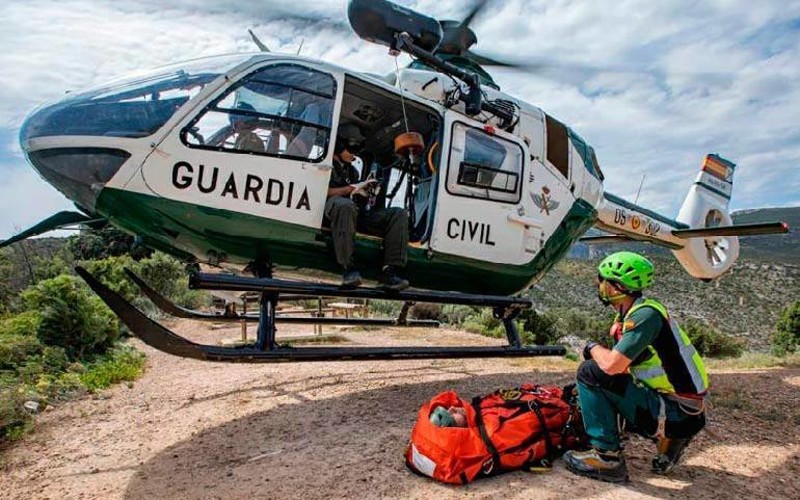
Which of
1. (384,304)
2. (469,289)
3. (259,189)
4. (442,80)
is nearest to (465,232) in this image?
(469,289)

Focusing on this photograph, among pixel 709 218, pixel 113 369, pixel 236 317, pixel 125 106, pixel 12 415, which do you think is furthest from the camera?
pixel 709 218

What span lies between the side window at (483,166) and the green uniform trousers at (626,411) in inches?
93.6

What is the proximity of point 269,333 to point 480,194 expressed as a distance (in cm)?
258

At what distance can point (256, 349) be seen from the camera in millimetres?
3830

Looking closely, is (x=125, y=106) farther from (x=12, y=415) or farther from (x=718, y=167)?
(x=718, y=167)

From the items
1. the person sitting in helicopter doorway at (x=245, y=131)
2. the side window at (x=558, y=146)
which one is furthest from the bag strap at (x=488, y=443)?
the side window at (x=558, y=146)

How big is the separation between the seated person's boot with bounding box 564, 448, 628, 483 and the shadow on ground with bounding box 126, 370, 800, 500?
2.7 inches

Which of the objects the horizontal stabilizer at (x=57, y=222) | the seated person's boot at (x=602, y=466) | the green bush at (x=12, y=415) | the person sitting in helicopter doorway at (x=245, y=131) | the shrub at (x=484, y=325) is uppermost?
the person sitting in helicopter doorway at (x=245, y=131)

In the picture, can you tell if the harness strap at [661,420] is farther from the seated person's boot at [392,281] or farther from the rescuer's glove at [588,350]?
the seated person's boot at [392,281]

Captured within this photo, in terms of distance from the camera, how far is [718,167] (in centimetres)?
984

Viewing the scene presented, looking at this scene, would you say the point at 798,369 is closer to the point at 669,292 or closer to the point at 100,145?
the point at 100,145

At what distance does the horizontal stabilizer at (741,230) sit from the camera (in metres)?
6.34

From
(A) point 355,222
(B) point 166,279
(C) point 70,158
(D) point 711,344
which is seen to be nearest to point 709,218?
(D) point 711,344

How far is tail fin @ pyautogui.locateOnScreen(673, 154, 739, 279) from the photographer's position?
8930 millimetres
